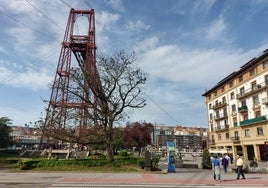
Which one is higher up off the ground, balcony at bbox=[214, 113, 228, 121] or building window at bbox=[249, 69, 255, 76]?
building window at bbox=[249, 69, 255, 76]

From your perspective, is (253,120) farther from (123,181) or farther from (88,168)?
(123,181)

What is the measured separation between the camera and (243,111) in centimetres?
5541

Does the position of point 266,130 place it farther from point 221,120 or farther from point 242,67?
point 221,120

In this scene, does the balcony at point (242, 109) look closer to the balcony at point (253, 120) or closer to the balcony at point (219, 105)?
the balcony at point (253, 120)

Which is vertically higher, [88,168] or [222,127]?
[222,127]

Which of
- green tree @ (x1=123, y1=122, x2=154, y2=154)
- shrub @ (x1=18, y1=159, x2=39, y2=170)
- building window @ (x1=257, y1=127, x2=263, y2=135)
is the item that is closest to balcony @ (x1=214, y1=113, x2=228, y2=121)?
building window @ (x1=257, y1=127, x2=263, y2=135)

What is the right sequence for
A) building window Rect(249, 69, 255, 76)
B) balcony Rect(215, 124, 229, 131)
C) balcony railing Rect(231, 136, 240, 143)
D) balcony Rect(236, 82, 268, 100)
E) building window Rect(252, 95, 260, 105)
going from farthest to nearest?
balcony Rect(215, 124, 229, 131), balcony railing Rect(231, 136, 240, 143), building window Rect(249, 69, 255, 76), building window Rect(252, 95, 260, 105), balcony Rect(236, 82, 268, 100)

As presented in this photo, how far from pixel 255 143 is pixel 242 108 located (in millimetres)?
7387

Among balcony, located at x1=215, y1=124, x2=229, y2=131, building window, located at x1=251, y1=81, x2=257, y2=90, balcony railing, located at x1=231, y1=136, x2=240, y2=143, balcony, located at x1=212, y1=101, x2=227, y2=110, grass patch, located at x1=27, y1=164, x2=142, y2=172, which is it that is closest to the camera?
grass patch, located at x1=27, y1=164, x2=142, y2=172

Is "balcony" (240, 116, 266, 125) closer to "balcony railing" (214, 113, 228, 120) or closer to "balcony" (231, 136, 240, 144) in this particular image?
"balcony" (231, 136, 240, 144)

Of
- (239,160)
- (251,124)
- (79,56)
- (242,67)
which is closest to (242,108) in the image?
(251,124)

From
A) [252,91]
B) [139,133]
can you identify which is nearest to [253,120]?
[252,91]

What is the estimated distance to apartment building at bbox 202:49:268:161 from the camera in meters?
49.0

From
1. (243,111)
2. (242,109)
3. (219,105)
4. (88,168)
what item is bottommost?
(88,168)
